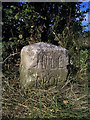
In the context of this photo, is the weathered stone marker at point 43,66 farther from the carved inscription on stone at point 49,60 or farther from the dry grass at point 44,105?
the dry grass at point 44,105

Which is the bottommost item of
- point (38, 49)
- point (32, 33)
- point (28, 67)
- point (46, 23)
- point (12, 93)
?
point (12, 93)

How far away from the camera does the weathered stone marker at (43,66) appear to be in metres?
2.60

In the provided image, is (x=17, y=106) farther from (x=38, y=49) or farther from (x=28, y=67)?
(x=38, y=49)

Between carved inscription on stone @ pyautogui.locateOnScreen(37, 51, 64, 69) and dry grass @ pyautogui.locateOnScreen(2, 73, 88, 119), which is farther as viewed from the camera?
carved inscription on stone @ pyautogui.locateOnScreen(37, 51, 64, 69)

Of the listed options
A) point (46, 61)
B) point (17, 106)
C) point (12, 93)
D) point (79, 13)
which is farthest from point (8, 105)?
point (79, 13)

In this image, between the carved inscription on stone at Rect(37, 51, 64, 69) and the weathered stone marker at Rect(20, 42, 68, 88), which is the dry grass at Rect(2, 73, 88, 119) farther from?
the carved inscription on stone at Rect(37, 51, 64, 69)

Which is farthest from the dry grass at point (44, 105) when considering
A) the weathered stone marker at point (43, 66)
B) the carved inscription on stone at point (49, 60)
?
the carved inscription on stone at point (49, 60)

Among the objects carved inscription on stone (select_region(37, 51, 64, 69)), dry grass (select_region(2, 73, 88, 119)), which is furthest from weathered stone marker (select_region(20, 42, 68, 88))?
dry grass (select_region(2, 73, 88, 119))

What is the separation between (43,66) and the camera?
267cm

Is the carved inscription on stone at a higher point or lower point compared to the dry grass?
higher

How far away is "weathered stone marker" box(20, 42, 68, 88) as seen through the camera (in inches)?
103

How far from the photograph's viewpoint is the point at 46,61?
2.70 meters

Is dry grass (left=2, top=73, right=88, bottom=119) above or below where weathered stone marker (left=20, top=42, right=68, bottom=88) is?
below

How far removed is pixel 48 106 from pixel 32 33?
2.71m
